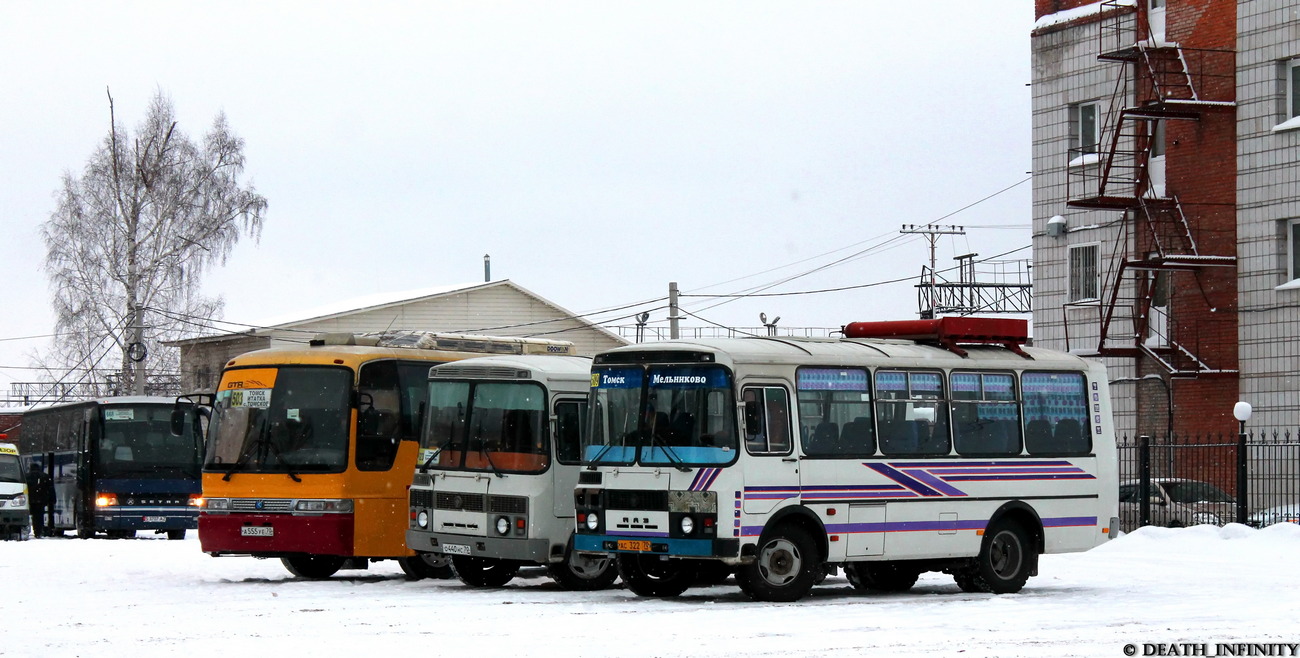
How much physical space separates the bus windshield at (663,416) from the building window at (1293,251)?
2031cm

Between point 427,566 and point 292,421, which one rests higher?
point 292,421

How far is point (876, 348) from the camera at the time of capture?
18.4 meters

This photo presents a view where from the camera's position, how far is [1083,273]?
123ft

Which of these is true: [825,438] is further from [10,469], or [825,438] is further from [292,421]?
[10,469]

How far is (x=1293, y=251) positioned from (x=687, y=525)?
2097 cm

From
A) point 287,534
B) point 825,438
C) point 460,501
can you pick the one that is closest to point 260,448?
point 287,534

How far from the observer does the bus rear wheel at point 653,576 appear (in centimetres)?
1767

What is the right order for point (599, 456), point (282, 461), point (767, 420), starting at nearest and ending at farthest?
point (767, 420), point (599, 456), point (282, 461)

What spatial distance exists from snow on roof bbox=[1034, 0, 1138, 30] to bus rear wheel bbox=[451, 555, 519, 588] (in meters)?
22.0

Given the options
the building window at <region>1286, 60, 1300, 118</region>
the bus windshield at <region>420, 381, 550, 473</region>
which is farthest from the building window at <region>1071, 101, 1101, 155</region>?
the bus windshield at <region>420, 381, 550, 473</region>

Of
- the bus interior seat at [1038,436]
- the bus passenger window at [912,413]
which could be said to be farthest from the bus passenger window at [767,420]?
the bus interior seat at [1038,436]

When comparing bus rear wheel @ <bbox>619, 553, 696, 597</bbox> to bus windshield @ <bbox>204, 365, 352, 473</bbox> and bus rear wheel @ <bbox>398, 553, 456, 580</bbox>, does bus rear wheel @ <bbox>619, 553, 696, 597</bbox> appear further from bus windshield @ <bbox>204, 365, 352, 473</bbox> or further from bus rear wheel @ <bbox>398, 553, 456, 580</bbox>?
bus windshield @ <bbox>204, 365, 352, 473</bbox>

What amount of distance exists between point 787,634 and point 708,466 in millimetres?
3094

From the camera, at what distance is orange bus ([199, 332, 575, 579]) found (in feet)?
64.7
